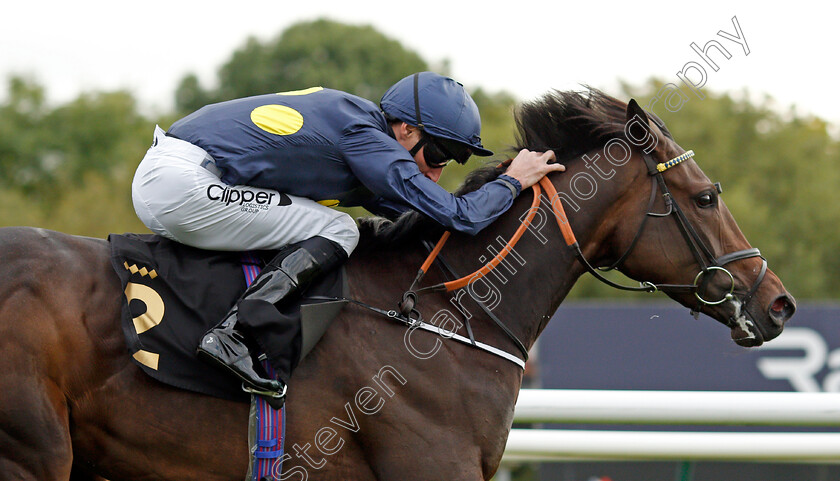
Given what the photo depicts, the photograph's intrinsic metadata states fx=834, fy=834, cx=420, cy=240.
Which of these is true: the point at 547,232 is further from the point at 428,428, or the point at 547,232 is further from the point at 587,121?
the point at 428,428

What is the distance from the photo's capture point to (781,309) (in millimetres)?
3590

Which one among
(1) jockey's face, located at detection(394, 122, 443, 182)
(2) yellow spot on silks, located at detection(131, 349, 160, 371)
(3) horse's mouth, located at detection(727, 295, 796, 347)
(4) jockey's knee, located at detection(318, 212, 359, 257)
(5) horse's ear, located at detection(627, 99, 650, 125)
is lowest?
(2) yellow spot on silks, located at detection(131, 349, 160, 371)

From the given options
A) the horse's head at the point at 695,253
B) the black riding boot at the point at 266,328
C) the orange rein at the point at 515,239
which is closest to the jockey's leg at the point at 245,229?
the black riding boot at the point at 266,328

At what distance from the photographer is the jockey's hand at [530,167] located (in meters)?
3.59

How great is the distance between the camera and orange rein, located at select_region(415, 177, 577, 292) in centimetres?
349

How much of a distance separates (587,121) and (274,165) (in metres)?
1.41

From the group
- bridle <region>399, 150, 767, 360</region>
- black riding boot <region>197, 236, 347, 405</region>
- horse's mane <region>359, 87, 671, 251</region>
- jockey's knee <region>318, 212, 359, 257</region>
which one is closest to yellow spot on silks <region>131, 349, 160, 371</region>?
black riding boot <region>197, 236, 347, 405</region>

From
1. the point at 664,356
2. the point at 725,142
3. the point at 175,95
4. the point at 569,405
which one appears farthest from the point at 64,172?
the point at 569,405

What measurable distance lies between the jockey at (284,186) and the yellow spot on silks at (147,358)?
183mm

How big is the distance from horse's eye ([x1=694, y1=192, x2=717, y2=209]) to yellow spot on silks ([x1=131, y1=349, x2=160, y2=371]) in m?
2.33

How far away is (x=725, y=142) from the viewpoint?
27.2 metres

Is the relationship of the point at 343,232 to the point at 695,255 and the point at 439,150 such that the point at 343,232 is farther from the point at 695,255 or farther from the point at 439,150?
the point at 695,255

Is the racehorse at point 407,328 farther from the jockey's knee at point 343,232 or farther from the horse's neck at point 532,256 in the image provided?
the jockey's knee at point 343,232

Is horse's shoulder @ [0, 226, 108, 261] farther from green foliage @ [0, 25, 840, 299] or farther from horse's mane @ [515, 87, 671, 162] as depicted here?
green foliage @ [0, 25, 840, 299]
